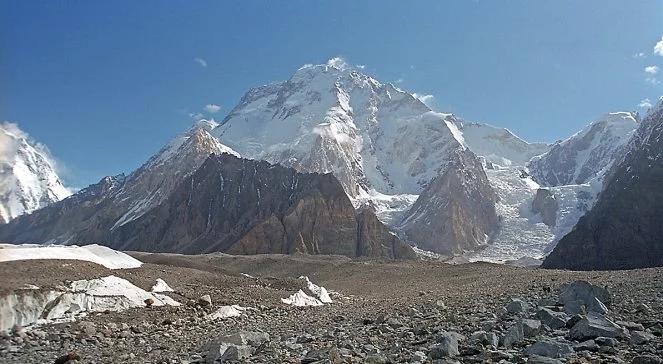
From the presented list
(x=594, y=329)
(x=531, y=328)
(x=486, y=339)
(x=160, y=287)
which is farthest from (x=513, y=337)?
(x=160, y=287)

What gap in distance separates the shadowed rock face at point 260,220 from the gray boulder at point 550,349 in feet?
449

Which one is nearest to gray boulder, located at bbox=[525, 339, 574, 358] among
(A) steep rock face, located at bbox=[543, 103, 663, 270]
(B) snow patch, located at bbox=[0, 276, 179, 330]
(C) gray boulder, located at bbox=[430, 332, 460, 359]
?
(C) gray boulder, located at bbox=[430, 332, 460, 359]

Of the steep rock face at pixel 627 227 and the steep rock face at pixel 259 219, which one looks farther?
the steep rock face at pixel 259 219

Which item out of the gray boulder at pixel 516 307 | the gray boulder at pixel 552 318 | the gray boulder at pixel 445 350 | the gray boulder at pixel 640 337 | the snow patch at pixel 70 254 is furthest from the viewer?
the snow patch at pixel 70 254

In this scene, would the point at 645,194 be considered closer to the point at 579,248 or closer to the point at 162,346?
the point at 579,248

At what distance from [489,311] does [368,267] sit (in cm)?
5474

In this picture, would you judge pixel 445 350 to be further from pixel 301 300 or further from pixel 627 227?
pixel 627 227

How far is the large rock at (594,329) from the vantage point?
11952 millimetres

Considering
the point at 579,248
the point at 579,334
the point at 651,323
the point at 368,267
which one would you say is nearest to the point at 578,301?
the point at 651,323

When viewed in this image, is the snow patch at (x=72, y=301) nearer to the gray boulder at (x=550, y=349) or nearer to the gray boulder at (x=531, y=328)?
the gray boulder at (x=531, y=328)

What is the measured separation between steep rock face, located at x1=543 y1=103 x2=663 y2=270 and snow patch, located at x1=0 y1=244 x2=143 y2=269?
11487 cm

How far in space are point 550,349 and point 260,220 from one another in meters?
154

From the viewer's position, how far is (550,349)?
1086 centimetres

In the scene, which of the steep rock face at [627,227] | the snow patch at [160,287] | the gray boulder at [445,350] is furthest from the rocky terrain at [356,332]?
the steep rock face at [627,227]
